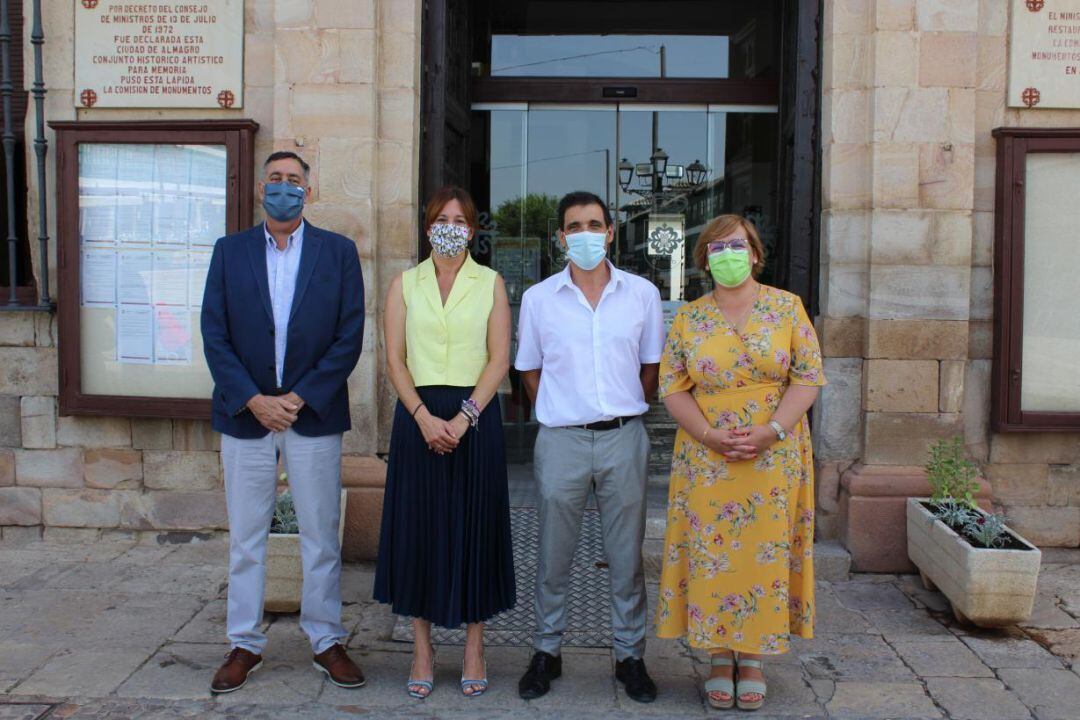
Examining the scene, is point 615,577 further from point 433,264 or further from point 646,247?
point 646,247

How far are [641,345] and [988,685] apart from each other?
1.99 metres

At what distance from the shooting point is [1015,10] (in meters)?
5.52

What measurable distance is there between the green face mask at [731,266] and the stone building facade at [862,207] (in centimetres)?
201

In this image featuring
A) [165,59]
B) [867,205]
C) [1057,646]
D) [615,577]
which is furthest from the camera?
[165,59]

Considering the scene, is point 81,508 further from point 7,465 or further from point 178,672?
point 178,672

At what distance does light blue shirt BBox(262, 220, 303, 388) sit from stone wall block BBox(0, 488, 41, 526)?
10.00ft

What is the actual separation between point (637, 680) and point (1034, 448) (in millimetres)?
3162

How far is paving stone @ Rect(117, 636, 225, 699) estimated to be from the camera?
3873mm

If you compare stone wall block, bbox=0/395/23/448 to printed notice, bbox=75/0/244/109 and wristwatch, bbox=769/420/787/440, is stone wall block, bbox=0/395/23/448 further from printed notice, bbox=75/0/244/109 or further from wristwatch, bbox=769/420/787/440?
wristwatch, bbox=769/420/787/440

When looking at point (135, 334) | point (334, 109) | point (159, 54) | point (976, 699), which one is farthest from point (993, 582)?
point (159, 54)

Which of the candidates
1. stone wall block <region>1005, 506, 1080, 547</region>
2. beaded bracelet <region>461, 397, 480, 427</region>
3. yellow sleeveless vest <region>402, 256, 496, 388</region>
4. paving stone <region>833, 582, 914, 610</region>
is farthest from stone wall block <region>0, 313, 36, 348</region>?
stone wall block <region>1005, 506, 1080, 547</region>

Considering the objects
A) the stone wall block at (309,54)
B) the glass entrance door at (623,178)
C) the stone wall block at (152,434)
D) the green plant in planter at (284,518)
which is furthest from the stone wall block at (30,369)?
the glass entrance door at (623,178)

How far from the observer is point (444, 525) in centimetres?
379

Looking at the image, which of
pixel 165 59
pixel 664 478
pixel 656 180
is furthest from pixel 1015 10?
pixel 165 59
